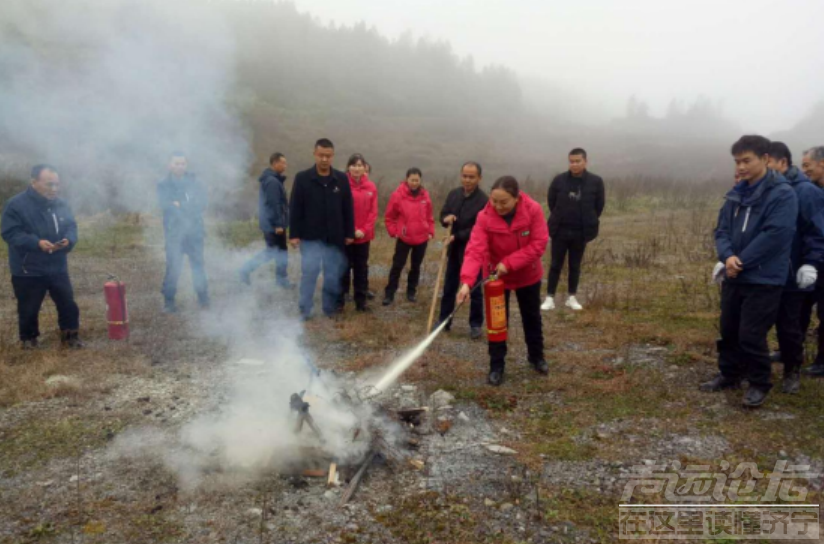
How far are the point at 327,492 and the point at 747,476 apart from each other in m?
2.86

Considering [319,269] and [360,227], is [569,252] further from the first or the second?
[319,269]

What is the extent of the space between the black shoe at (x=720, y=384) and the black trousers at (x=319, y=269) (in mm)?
4535

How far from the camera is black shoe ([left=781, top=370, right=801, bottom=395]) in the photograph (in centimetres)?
504

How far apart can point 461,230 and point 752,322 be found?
3206mm

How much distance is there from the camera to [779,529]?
3338mm

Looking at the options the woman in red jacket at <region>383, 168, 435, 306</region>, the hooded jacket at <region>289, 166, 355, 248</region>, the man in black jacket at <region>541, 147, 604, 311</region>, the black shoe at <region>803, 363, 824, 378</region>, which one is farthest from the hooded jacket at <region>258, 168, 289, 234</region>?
the black shoe at <region>803, 363, 824, 378</region>

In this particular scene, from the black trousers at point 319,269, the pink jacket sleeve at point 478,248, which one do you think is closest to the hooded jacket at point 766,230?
the pink jacket sleeve at point 478,248

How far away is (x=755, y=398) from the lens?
475cm

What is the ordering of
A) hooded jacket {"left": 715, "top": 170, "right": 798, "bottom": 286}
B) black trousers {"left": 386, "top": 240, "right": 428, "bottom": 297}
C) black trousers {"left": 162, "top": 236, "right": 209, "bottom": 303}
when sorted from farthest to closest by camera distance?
1. black trousers {"left": 386, "top": 240, "right": 428, "bottom": 297}
2. black trousers {"left": 162, "top": 236, "right": 209, "bottom": 303}
3. hooded jacket {"left": 715, "top": 170, "right": 798, "bottom": 286}

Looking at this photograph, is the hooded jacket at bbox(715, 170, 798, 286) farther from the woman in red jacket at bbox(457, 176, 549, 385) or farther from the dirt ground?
the woman in red jacket at bbox(457, 176, 549, 385)

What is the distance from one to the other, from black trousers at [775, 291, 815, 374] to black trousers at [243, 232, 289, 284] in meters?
6.49

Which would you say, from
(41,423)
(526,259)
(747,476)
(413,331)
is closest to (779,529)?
(747,476)

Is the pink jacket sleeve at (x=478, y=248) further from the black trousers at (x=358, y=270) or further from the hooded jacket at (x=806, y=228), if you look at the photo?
the black trousers at (x=358, y=270)

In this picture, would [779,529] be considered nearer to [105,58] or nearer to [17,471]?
[17,471]
